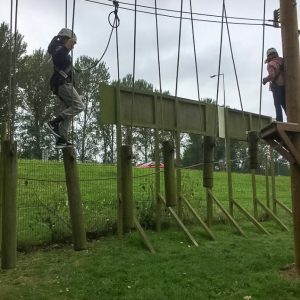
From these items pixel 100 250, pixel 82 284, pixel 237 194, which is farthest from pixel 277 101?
pixel 237 194

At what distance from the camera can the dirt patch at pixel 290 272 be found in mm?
5591

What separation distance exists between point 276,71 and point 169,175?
7.49 feet

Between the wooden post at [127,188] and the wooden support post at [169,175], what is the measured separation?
0.79 meters

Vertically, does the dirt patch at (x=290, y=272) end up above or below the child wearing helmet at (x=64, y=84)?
below

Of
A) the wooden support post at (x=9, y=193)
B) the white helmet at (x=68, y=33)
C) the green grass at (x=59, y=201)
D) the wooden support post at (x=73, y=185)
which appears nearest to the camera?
the wooden support post at (x=9, y=193)

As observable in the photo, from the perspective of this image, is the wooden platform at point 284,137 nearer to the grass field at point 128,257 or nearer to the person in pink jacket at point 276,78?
the grass field at point 128,257

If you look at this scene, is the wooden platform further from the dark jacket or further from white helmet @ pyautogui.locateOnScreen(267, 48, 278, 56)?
the dark jacket

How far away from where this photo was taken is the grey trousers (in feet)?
19.9

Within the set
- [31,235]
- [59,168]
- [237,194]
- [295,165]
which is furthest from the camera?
[237,194]

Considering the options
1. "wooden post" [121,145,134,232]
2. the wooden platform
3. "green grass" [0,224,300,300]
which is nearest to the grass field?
"green grass" [0,224,300,300]

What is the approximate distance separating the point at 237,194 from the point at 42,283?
360 inches

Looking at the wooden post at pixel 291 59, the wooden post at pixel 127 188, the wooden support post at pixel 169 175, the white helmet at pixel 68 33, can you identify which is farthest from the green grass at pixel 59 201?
the wooden post at pixel 291 59

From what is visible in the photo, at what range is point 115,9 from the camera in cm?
687

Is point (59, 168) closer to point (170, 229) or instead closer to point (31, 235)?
point (31, 235)
